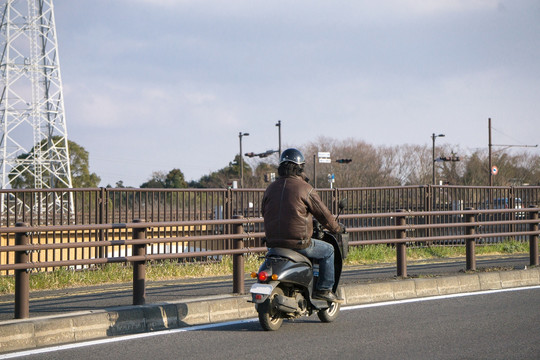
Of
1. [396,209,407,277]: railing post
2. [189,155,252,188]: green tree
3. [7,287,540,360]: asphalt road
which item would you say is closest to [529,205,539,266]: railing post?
[396,209,407,277]: railing post

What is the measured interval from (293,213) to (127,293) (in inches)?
152

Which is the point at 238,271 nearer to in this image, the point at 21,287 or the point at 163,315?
the point at 163,315

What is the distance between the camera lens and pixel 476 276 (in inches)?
434

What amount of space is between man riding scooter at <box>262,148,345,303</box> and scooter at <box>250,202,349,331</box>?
0.10m

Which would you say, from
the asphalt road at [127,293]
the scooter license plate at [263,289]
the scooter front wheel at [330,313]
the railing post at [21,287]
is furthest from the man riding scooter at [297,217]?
the railing post at [21,287]

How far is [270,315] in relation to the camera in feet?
24.4

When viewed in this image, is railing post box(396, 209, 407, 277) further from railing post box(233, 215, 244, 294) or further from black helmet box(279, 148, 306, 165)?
black helmet box(279, 148, 306, 165)

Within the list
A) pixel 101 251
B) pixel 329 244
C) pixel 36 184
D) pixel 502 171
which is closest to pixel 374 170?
pixel 502 171

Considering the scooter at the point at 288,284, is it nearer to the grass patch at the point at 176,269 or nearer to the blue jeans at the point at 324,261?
the blue jeans at the point at 324,261

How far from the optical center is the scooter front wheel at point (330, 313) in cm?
804

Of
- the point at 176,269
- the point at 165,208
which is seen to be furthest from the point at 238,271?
the point at 165,208

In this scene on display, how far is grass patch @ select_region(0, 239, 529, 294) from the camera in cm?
1171

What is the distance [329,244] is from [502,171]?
7344 centimetres

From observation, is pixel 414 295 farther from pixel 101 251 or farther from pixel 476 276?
pixel 101 251
